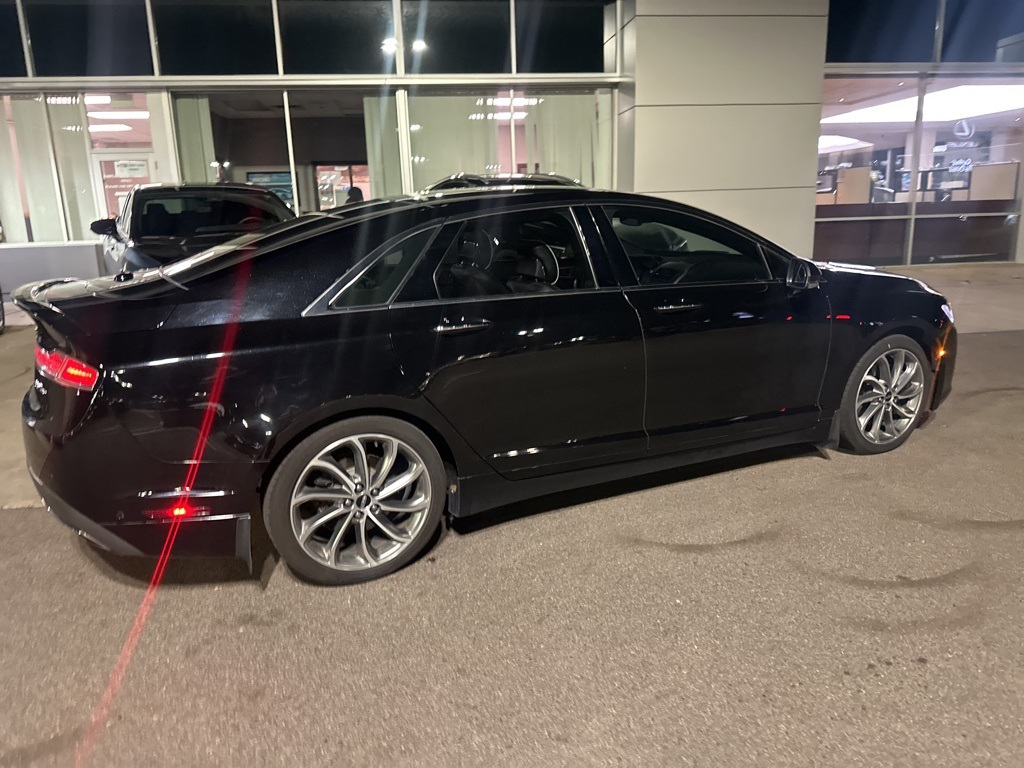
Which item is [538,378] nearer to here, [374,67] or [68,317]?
[68,317]

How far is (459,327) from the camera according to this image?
3.30 meters

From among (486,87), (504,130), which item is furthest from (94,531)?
(486,87)

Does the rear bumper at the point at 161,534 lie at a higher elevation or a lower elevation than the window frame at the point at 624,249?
lower

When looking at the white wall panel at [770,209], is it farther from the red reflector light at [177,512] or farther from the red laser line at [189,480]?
the red reflector light at [177,512]

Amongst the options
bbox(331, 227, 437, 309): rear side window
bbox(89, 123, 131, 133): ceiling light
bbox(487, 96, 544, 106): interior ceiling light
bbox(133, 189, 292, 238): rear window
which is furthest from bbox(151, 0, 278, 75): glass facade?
bbox(331, 227, 437, 309): rear side window

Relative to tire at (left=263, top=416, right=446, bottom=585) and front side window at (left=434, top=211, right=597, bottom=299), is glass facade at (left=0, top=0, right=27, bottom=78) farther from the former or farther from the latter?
tire at (left=263, top=416, right=446, bottom=585)

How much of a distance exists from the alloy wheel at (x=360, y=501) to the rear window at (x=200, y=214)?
15.8ft

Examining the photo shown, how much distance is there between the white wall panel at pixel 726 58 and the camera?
1098cm

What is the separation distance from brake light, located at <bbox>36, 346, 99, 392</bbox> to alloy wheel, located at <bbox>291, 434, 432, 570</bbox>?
848 millimetres

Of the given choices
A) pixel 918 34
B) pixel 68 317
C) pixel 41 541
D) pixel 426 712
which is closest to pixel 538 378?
pixel 426 712

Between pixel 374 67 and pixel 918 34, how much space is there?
365 inches

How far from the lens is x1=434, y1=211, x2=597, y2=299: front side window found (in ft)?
11.3

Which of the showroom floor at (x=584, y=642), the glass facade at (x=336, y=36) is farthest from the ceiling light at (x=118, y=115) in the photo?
the showroom floor at (x=584, y=642)

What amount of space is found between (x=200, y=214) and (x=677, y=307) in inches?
223
